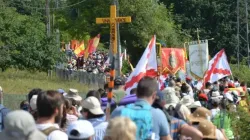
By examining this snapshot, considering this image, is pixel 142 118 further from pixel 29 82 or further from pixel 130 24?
pixel 130 24

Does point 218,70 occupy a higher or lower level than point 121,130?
lower

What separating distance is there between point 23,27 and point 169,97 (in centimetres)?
3421

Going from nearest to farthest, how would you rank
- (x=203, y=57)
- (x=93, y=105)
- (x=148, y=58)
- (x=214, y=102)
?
(x=93, y=105) < (x=214, y=102) < (x=148, y=58) < (x=203, y=57)

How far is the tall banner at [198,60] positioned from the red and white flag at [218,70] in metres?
0.48

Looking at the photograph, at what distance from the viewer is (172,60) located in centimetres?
2969

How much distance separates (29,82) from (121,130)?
33632mm

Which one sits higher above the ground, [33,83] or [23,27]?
[23,27]

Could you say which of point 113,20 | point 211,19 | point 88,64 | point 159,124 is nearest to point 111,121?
point 159,124

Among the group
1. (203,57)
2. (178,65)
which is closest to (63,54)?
(178,65)

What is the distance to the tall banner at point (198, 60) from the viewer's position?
82.2ft

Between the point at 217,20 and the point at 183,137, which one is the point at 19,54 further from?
the point at 217,20

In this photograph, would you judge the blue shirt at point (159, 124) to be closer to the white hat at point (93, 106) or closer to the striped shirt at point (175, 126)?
the white hat at point (93, 106)

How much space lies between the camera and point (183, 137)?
8641mm

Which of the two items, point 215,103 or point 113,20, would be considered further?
point 113,20
